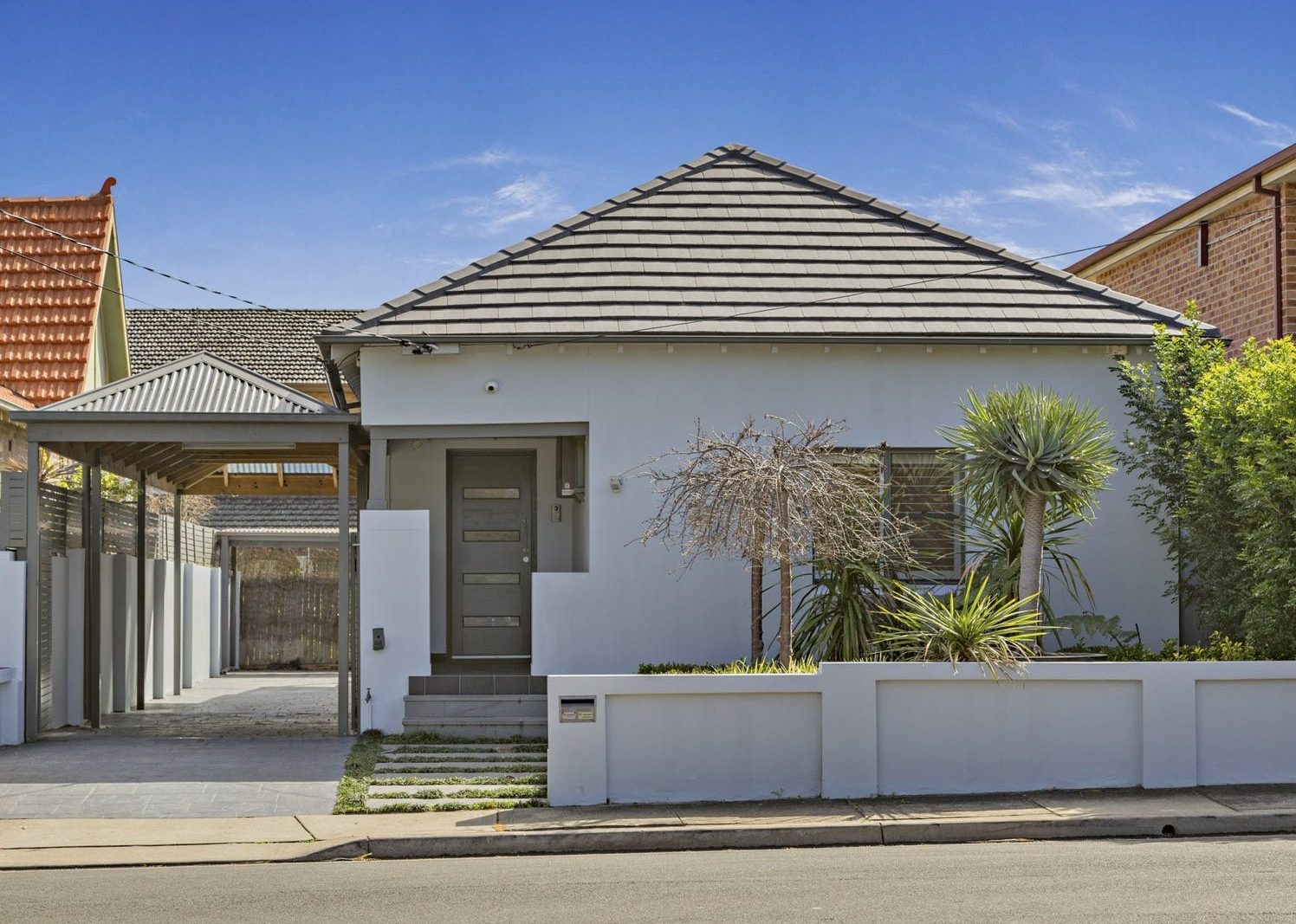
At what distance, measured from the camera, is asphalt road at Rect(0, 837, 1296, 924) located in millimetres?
7547

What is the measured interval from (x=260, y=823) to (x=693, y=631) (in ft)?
17.3

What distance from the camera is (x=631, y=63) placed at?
14945 mm

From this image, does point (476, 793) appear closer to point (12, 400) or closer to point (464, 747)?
point (464, 747)

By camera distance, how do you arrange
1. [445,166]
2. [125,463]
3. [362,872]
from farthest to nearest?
[445,166]
[125,463]
[362,872]

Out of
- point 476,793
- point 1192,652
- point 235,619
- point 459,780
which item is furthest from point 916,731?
point 235,619

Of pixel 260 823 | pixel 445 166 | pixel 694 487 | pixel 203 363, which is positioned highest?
pixel 445 166

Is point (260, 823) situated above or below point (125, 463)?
below

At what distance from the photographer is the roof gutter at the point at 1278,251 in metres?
→ 16.1

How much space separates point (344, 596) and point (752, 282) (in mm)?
5362

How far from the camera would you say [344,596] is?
1428 cm

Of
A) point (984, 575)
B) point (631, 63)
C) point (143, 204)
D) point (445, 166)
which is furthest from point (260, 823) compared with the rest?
point (143, 204)

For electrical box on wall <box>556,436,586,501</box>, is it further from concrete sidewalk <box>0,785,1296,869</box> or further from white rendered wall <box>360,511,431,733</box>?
concrete sidewalk <box>0,785,1296,869</box>

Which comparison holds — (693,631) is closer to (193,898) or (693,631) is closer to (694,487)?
(694,487)

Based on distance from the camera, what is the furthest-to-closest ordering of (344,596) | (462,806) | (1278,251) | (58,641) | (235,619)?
1. (235,619)
2. (1278,251)
3. (58,641)
4. (344,596)
5. (462,806)
